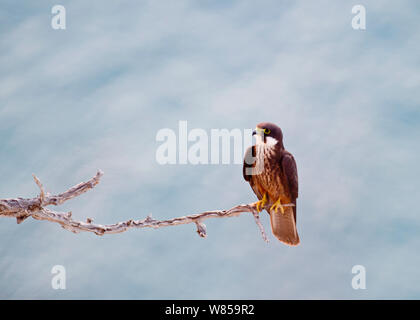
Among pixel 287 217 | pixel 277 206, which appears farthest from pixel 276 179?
pixel 287 217

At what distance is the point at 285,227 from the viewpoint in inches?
217

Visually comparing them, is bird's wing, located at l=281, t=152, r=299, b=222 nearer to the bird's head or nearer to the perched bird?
the perched bird

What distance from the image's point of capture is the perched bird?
18.1ft

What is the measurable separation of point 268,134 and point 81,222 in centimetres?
211

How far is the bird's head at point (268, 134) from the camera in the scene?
18.1ft

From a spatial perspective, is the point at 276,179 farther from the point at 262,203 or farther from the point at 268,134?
the point at 268,134

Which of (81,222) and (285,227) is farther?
(285,227)

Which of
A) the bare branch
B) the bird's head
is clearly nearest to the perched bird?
the bird's head

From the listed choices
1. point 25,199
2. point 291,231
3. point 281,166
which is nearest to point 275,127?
point 281,166

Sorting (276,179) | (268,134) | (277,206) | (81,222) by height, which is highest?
(268,134)

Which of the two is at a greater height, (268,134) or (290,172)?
(268,134)

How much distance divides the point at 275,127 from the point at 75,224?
7.40 ft

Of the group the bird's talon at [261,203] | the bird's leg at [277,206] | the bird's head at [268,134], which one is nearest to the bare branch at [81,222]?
the bird's talon at [261,203]
